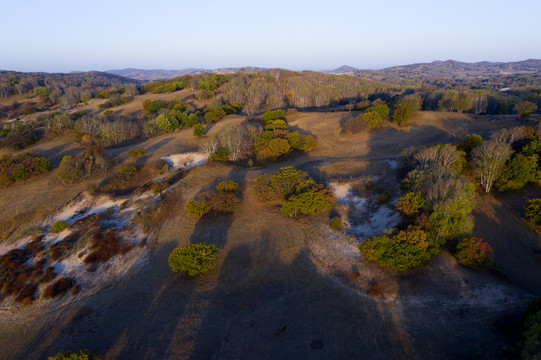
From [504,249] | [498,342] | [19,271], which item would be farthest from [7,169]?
[504,249]

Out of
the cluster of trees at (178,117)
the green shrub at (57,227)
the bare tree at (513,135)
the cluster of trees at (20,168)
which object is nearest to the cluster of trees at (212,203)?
the green shrub at (57,227)

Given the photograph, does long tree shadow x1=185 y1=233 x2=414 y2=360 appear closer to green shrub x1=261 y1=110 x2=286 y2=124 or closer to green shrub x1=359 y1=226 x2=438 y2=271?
green shrub x1=359 y1=226 x2=438 y2=271

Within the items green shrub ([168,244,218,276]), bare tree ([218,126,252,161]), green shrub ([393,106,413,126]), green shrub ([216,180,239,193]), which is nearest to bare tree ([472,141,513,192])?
green shrub ([393,106,413,126])

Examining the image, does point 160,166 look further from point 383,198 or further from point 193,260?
point 383,198

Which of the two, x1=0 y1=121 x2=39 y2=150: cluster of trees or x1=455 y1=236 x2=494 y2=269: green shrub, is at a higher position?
x1=0 y1=121 x2=39 y2=150: cluster of trees

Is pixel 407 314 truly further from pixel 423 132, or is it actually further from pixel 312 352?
pixel 423 132

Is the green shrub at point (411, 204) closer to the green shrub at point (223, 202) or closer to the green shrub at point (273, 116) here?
the green shrub at point (223, 202)
